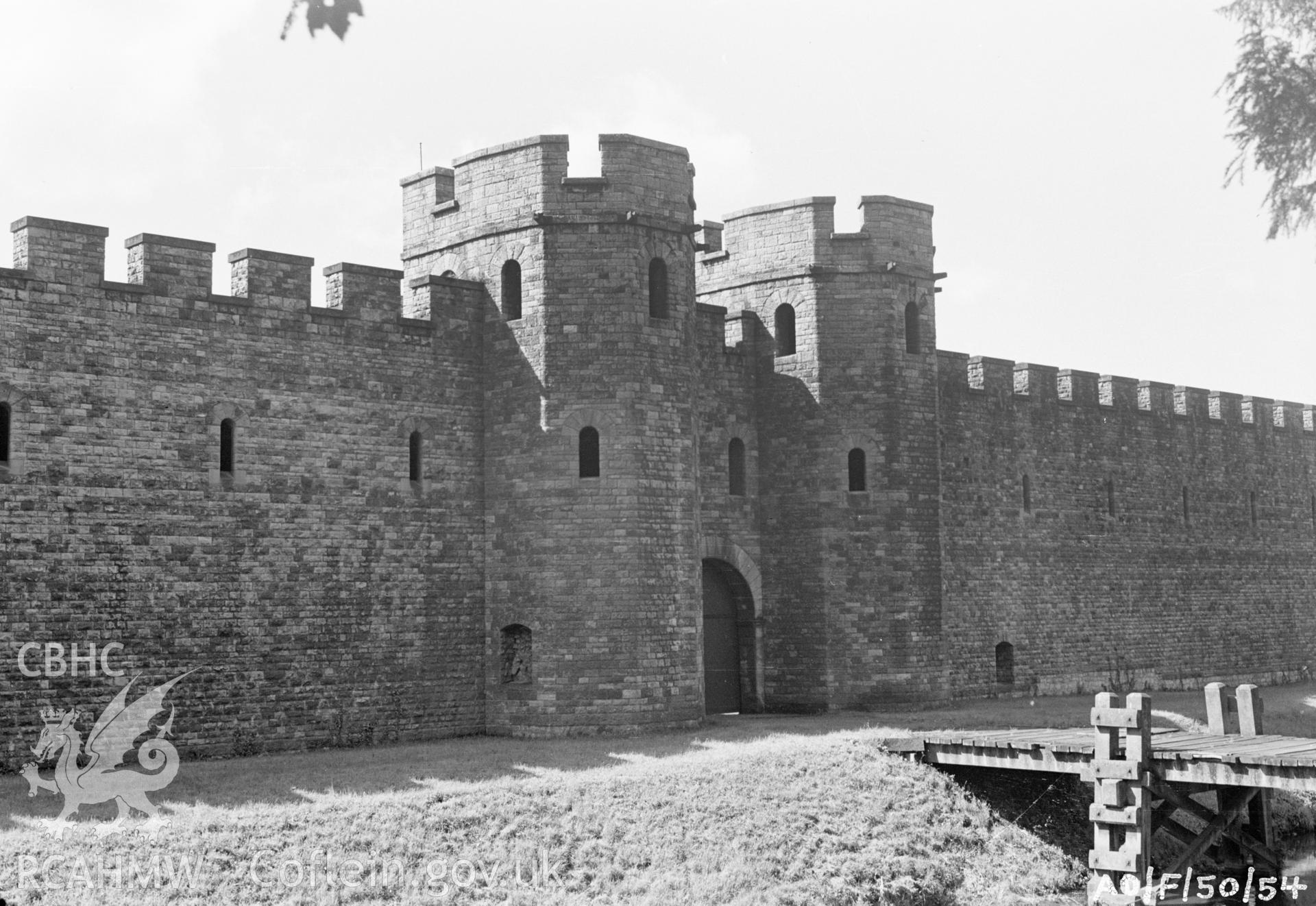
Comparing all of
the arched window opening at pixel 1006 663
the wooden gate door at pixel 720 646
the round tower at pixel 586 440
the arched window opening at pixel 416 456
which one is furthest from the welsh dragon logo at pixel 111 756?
the arched window opening at pixel 1006 663

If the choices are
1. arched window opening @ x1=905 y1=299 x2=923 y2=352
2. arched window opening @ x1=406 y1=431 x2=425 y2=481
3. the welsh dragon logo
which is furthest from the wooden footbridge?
the welsh dragon logo

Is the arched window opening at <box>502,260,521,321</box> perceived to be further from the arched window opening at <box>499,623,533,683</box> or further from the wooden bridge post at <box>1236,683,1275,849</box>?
the wooden bridge post at <box>1236,683,1275,849</box>

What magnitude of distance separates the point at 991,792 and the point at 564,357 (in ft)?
25.1

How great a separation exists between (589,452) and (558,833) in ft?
20.4

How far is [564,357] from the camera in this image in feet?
65.9

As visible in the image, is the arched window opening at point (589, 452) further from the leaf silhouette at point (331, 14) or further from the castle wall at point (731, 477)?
the leaf silhouette at point (331, 14)

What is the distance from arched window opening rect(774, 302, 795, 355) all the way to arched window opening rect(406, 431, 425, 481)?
6.49 metres

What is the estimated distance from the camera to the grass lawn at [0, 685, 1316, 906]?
13.4 metres

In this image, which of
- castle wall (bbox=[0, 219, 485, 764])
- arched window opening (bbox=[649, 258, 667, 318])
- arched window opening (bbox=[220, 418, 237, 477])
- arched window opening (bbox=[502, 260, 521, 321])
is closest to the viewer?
castle wall (bbox=[0, 219, 485, 764])

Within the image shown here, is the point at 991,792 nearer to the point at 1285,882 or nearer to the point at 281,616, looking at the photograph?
the point at 1285,882

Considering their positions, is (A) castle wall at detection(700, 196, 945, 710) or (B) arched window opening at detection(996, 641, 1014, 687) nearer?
(A) castle wall at detection(700, 196, 945, 710)

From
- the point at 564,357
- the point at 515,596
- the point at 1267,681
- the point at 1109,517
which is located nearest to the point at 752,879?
the point at 515,596

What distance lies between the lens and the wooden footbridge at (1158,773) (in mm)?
15375

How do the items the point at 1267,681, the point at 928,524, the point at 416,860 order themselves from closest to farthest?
the point at 416,860, the point at 928,524, the point at 1267,681
